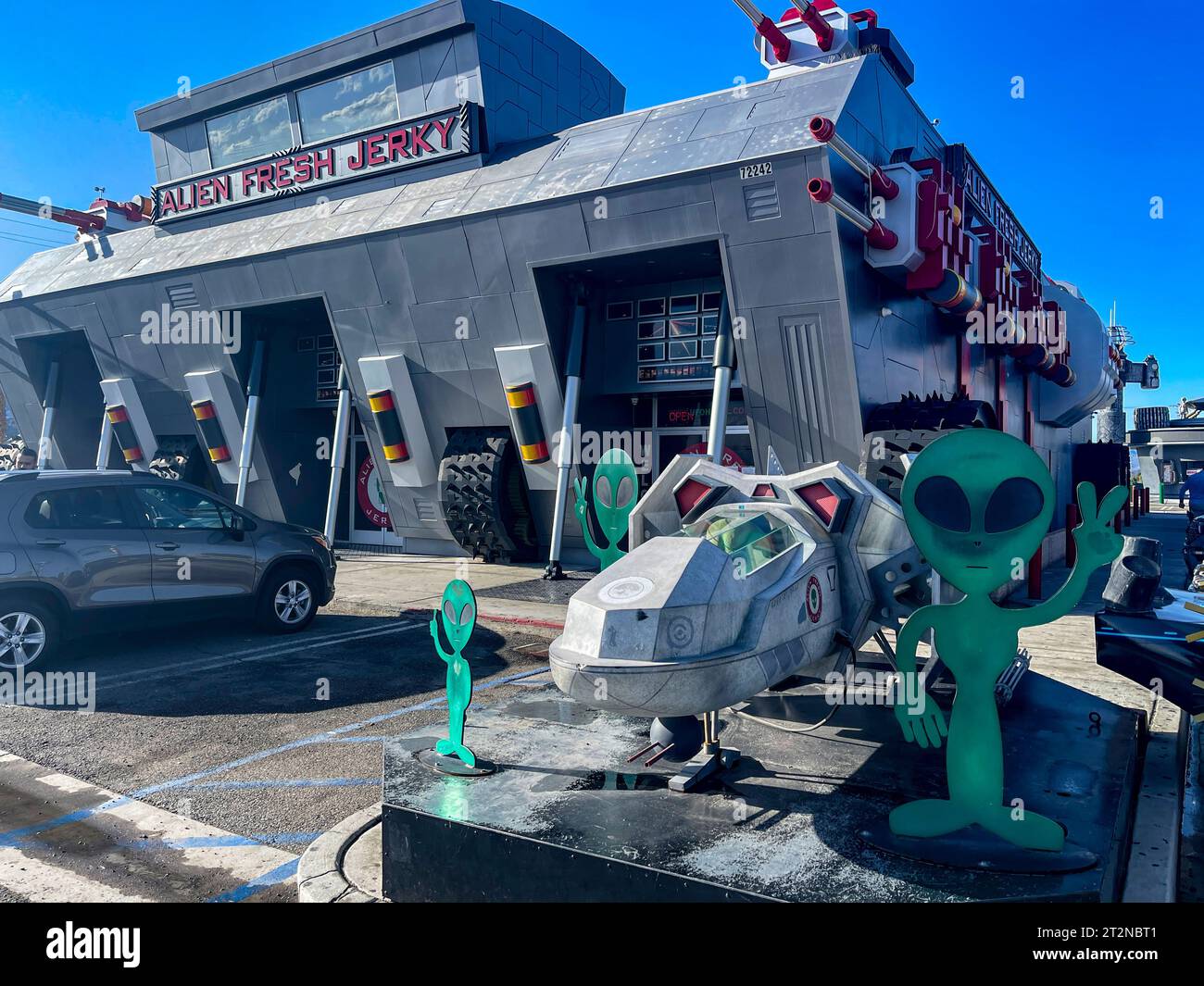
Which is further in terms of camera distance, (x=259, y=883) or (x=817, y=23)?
(x=817, y=23)

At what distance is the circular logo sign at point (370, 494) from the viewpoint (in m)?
19.7

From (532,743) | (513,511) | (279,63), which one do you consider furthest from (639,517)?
(279,63)

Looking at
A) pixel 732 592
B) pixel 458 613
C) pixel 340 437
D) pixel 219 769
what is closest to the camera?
pixel 732 592

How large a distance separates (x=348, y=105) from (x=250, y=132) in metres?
3.11

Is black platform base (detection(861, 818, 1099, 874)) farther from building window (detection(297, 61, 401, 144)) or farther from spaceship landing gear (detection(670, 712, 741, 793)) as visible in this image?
building window (detection(297, 61, 401, 144))

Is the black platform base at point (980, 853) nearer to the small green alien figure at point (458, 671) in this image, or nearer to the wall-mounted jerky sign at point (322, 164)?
the small green alien figure at point (458, 671)

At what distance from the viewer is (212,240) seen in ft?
60.5

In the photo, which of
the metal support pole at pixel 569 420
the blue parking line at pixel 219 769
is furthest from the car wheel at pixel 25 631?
the metal support pole at pixel 569 420

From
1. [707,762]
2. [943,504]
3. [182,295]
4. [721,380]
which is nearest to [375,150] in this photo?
[182,295]

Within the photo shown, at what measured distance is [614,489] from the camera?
291 inches

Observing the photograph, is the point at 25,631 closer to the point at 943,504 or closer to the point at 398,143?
the point at 943,504

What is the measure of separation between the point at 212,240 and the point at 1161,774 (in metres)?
19.4

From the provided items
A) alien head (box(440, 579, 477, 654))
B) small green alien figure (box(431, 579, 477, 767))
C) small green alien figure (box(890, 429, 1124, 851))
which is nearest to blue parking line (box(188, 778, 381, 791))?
small green alien figure (box(431, 579, 477, 767))
